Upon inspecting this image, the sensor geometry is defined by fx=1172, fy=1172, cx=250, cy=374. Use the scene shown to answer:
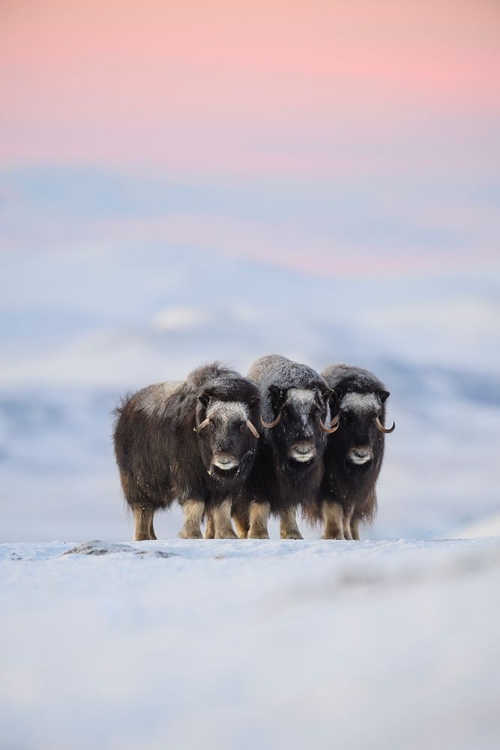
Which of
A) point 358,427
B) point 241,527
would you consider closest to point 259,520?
point 241,527

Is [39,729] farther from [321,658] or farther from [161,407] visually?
[161,407]

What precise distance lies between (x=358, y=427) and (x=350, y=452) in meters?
0.27

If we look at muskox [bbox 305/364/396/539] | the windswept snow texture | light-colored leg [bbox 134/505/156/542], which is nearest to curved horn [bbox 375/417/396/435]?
muskox [bbox 305/364/396/539]

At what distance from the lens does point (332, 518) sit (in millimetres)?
11961

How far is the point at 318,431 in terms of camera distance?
449 inches

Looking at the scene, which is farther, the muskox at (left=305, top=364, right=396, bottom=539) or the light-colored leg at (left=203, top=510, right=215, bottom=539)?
the muskox at (left=305, top=364, right=396, bottom=539)

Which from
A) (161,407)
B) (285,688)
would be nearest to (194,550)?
(161,407)

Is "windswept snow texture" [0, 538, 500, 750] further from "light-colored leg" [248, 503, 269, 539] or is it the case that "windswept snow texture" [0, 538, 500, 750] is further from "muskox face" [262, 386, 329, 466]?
"light-colored leg" [248, 503, 269, 539]

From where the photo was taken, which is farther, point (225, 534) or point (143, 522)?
point (143, 522)

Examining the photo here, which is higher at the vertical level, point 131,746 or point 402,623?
point 402,623

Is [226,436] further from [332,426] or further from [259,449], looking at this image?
[332,426]

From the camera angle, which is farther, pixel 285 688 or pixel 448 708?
pixel 285 688

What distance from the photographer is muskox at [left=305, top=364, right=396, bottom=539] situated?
38.8 ft

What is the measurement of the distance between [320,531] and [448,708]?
9172mm
